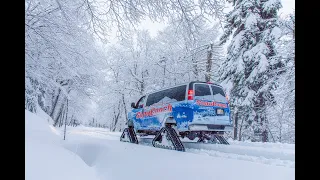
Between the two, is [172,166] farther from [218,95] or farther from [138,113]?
[138,113]

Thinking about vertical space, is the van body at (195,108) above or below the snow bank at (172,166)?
above

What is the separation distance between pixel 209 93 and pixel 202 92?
1.00 ft

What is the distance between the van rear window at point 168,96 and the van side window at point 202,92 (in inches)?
16.5

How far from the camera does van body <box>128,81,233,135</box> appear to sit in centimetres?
789

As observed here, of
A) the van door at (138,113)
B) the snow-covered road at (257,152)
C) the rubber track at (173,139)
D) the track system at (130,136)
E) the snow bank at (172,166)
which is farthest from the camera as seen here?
the track system at (130,136)

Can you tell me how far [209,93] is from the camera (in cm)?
845

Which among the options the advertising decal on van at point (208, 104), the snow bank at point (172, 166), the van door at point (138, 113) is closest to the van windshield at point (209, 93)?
the advertising decal on van at point (208, 104)

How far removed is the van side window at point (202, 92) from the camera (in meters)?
8.16

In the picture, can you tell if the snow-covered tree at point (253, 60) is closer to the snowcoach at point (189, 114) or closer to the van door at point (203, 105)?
the snowcoach at point (189, 114)

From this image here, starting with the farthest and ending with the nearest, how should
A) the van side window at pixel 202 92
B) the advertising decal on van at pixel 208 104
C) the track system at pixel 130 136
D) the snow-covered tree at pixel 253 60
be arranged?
the snow-covered tree at pixel 253 60
the track system at pixel 130 136
the van side window at pixel 202 92
the advertising decal on van at pixel 208 104

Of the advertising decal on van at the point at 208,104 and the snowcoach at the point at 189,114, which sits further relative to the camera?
the advertising decal on van at the point at 208,104
